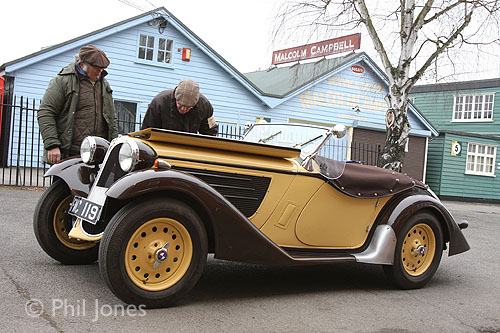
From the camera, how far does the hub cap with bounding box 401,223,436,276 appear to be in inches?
186

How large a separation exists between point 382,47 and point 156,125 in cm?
836

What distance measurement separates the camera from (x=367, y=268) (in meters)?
5.61

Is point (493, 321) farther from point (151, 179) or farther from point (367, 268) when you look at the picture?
point (151, 179)

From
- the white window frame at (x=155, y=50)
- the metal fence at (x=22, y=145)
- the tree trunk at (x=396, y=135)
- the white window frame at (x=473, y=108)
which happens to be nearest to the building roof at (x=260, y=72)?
the white window frame at (x=155, y=50)

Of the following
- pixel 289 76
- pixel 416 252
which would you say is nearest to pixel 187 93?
pixel 416 252

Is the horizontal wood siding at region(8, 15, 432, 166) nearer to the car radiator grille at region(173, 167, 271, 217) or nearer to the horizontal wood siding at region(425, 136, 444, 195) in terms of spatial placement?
the horizontal wood siding at region(425, 136, 444, 195)

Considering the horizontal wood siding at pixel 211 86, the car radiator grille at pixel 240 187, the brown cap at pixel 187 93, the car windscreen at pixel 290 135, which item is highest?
the horizontal wood siding at pixel 211 86

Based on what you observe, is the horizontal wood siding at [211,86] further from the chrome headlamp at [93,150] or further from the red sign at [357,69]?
the chrome headlamp at [93,150]

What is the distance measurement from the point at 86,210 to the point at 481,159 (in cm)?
2246

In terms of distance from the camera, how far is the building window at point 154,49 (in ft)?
54.9

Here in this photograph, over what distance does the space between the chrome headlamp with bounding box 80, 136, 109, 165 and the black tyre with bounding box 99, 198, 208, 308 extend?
927 millimetres

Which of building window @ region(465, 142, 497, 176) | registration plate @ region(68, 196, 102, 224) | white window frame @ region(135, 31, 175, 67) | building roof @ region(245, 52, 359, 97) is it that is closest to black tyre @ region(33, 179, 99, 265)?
registration plate @ region(68, 196, 102, 224)

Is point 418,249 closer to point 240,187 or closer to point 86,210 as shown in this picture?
point 240,187

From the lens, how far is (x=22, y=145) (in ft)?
48.0
